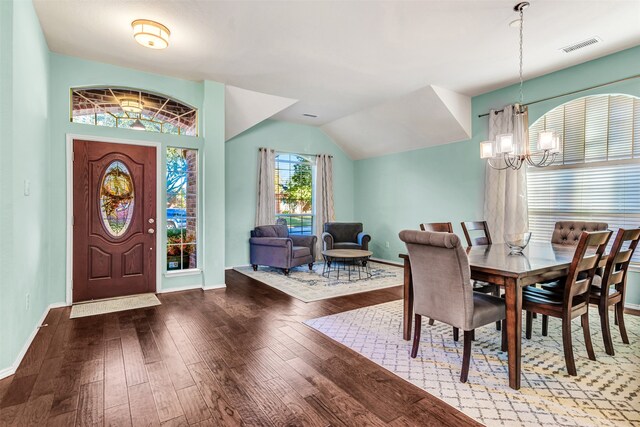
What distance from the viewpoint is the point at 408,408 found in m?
1.88

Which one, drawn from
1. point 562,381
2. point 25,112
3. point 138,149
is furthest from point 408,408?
point 138,149

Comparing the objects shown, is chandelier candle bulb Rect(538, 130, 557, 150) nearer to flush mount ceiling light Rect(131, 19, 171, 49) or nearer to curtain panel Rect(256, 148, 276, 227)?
flush mount ceiling light Rect(131, 19, 171, 49)

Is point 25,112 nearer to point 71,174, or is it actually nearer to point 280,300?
point 71,174

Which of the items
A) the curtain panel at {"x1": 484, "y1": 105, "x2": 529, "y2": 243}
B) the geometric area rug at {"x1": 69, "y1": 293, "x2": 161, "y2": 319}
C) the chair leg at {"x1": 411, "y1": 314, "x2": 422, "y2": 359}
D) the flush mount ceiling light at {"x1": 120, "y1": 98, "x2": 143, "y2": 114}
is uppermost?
the flush mount ceiling light at {"x1": 120, "y1": 98, "x2": 143, "y2": 114}

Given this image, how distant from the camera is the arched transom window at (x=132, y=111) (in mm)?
4066

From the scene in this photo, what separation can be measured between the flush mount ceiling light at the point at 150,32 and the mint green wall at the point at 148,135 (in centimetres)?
124

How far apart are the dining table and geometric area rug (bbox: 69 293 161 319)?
3.20 metres

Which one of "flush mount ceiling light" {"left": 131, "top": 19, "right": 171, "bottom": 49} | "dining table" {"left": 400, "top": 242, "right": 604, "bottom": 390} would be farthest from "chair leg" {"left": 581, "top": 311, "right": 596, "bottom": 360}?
"flush mount ceiling light" {"left": 131, "top": 19, "right": 171, "bottom": 49}

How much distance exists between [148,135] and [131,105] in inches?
18.2

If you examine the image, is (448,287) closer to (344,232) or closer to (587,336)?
(587,336)

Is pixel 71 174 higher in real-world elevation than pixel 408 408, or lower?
higher

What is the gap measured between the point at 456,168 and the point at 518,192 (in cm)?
121

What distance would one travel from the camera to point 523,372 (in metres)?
2.32

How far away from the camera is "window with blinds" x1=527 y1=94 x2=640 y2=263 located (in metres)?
3.82
